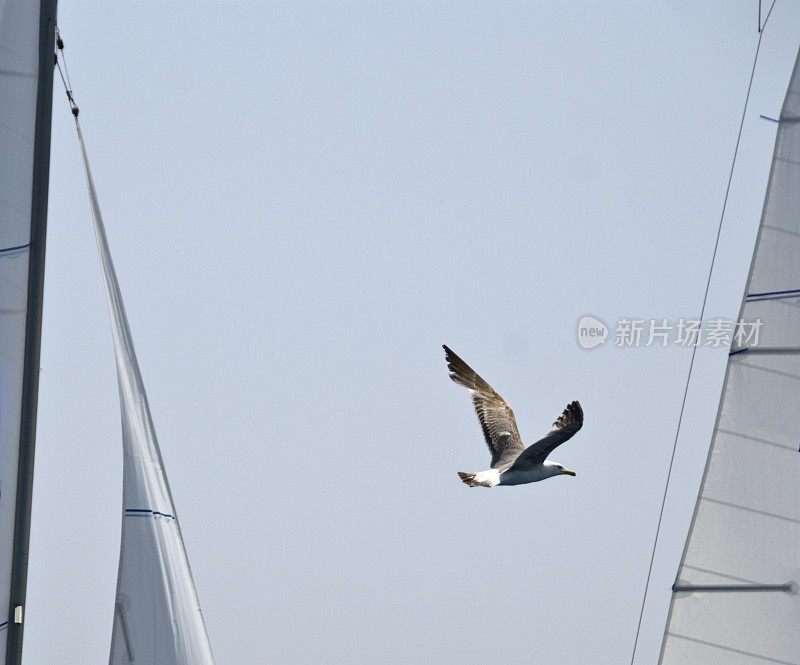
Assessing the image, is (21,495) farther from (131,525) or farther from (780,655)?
(780,655)

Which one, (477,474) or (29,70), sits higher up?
(29,70)

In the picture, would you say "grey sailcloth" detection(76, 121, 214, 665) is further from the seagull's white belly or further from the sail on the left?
the seagull's white belly

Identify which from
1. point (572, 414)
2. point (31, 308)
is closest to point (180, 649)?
point (31, 308)

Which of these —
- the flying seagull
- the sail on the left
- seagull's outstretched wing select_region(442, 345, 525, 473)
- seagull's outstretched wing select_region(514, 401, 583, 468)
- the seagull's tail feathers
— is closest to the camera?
the sail on the left

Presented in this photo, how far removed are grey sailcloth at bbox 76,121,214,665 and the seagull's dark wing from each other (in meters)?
3.60

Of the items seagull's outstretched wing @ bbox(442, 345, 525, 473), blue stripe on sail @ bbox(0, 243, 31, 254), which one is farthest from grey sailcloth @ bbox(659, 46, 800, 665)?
blue stripe on sail @ bbox(0, 243, 31, 254)

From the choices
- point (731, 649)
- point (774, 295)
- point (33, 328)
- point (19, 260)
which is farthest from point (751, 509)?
point (19, 260)

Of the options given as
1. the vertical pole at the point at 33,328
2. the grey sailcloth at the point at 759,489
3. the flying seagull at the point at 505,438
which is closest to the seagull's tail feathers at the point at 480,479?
the flying seagull at the point at 505,438

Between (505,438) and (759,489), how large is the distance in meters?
4.46

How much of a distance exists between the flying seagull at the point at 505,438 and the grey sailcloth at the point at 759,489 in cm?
148

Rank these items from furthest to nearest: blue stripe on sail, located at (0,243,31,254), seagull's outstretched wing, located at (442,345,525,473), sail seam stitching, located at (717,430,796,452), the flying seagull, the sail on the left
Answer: seagull's outstretched wing, located at (442,345,525,473), the flying seagull, sail seam stitching, located at (717,430,796,452), blue stripe on sail, located at (0,243,31,254), the sail on the left

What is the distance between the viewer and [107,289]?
1109cm

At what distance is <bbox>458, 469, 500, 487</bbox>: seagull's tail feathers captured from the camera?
13.3 metres

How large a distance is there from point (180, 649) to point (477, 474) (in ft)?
13.7
